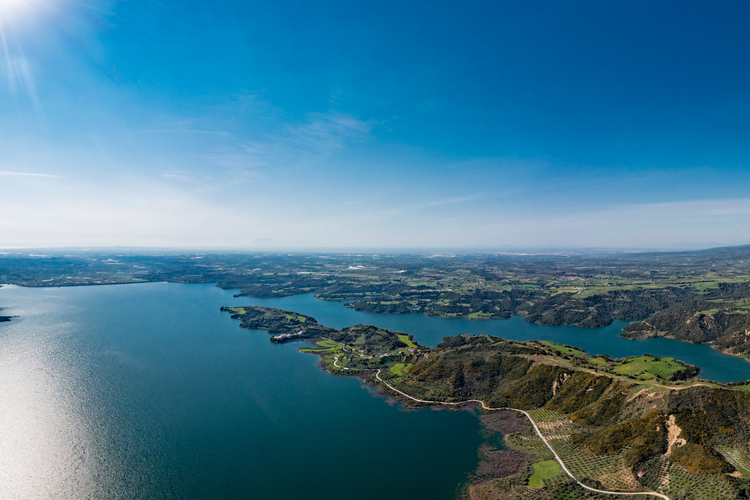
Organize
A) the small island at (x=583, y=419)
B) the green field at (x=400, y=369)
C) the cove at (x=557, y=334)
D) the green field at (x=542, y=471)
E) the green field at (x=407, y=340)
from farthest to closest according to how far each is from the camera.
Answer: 1. the green field at (x=407, y=340)
2. the cove at (x=557, y=334)
3. the green field at (x=400, y=369)
4. the green field at (x=542, y=471)
5. the small island at (x=583, y=419)

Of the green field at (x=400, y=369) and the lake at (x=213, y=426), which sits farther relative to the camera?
the green field at (x=400, y=369)

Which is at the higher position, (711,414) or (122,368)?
(711,414)

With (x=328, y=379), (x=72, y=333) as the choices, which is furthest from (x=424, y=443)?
(x=72, y=333)

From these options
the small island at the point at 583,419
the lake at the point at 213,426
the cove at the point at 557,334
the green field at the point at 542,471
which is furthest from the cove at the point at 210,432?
the cove at the point at 557,334

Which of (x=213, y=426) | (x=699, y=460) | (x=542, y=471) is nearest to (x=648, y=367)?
(x=699, y=460)

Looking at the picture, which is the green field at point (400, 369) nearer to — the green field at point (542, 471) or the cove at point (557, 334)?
the cove at point (557, 334)

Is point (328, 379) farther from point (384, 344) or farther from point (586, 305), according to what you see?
point (586, 305)

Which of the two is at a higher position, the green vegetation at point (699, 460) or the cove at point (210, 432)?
the green vegetation at point (699, 460)
